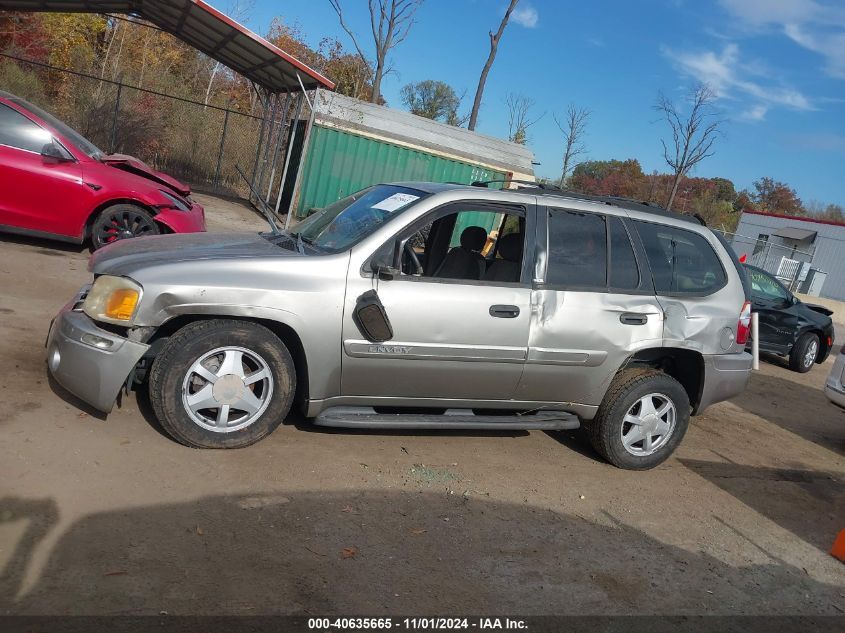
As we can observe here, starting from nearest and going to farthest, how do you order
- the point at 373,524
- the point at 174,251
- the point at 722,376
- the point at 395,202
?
the point at 373,524 → the point at 174,251 → the point at 395,202 → the point at 722,376

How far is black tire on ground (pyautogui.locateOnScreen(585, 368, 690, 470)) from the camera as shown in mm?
5082

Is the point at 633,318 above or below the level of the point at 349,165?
below

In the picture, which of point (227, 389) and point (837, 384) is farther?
point (837, 384)

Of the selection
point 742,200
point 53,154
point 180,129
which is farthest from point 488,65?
point 742,200

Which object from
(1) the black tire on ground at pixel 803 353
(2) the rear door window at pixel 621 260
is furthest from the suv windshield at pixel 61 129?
(1) the black tire on ground at pixel 803 353

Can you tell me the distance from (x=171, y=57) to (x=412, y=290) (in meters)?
34.5

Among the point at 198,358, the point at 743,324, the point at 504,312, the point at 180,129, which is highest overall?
the point at 180,129

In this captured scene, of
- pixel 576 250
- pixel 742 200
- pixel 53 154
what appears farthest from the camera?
pixel 742 200

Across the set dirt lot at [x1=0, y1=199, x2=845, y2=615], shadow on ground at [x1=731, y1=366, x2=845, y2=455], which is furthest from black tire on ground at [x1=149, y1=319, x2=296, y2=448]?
shadow on ground at [x1=731, y1=366, x2=845, y2=455]

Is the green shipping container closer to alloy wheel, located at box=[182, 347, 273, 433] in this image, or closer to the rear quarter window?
the rear quarter window

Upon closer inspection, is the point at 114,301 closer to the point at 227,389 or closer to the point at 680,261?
the point at 227,389

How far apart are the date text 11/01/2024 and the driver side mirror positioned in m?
6.90

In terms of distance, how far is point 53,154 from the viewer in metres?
7.85

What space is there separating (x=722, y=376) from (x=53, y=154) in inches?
289
